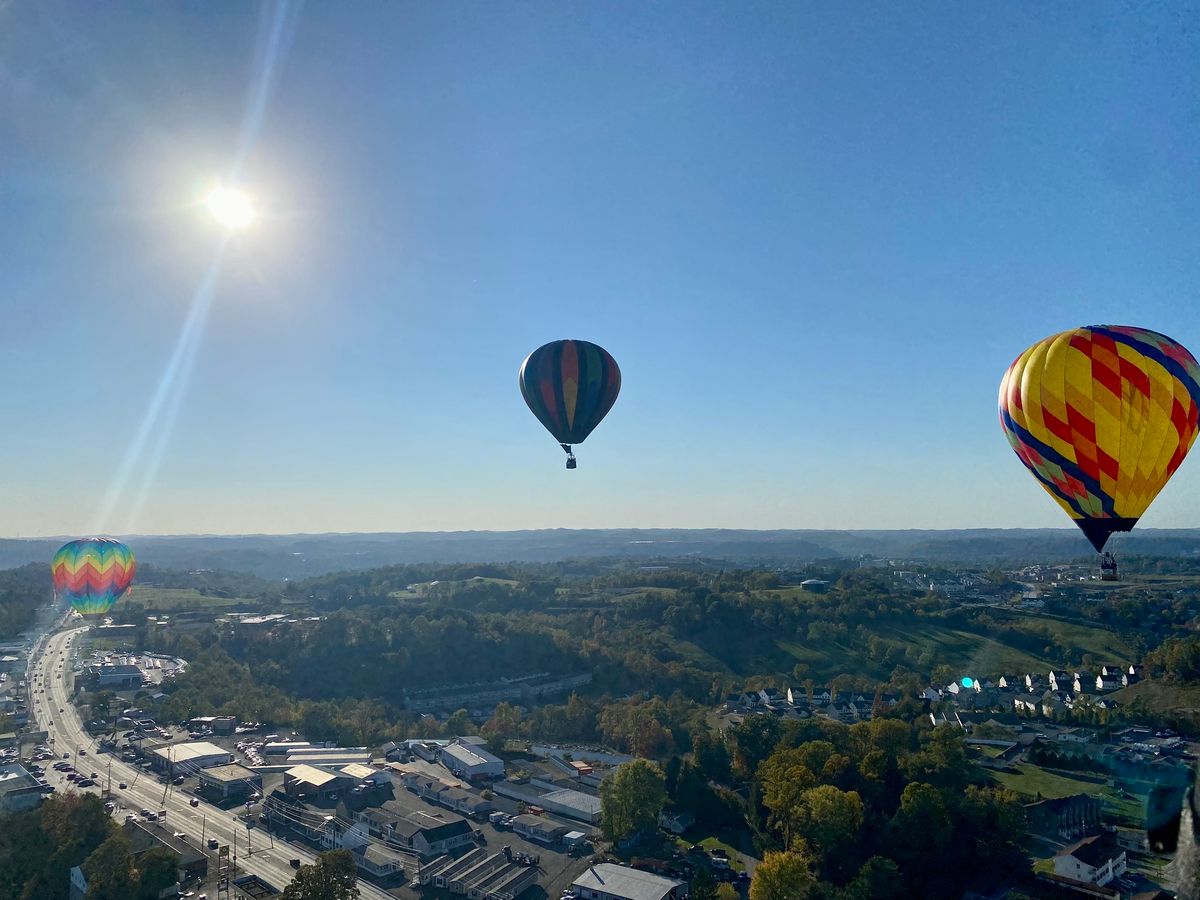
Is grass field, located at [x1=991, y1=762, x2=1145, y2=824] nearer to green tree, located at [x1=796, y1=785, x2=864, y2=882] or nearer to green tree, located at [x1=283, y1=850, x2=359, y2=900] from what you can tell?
green tree, located at [x1=796, y1=785, x2=864, y2=882]

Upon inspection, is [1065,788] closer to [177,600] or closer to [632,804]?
[632,804]

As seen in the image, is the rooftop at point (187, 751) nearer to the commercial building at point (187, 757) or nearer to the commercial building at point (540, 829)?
the commercial building at point (187, 757)

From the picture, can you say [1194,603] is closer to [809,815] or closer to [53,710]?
[809,815]

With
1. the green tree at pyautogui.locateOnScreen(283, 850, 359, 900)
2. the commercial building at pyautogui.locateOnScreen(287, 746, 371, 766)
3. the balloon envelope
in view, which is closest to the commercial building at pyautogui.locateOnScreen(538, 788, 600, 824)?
the commercial building at pyautogui.locateOnScreen(287, 746, 371, 766)

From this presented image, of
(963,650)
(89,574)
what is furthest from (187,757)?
(963,650)

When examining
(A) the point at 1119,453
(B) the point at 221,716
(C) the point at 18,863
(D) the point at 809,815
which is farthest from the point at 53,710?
(A) the point at 1119,453

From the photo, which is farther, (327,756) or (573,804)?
(327,756)
